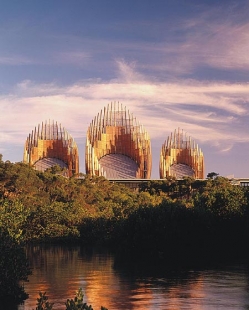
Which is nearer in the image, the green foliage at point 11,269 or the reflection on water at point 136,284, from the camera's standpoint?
the green foliage at point 11,269

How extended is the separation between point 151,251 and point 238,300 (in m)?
15.6

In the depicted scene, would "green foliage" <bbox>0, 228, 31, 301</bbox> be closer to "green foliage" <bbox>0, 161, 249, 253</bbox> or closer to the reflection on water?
the reflection on water

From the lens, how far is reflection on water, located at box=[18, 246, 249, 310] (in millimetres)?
19750

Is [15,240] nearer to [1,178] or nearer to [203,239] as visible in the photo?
[203,239]

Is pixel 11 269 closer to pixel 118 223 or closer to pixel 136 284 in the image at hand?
pixel 136 284

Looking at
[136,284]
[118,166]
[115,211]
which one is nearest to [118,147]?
[118,166]

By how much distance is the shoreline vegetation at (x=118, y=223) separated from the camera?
34250 millimetres

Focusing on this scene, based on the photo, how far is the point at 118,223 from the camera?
41.3 m

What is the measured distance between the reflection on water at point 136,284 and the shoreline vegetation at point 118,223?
7.41 ft

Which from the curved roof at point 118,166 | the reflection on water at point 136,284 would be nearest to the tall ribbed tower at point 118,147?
the curved roof at point 118,166

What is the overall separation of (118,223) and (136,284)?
17.1 m

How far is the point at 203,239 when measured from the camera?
36.3 metres

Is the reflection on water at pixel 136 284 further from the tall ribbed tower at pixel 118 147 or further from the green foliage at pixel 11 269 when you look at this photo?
the tall ribbed tower at pixel 118 147

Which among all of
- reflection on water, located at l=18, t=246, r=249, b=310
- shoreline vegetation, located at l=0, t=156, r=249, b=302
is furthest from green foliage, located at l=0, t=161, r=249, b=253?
reflection on water, located at l=18, t=246, r=249, b=310
